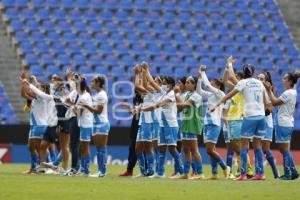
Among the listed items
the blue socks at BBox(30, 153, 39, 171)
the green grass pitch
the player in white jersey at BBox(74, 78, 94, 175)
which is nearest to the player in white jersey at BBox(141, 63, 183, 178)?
the player in white jersey at BBox(74, 78, 94, 175)

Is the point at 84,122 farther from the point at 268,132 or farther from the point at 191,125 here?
the point at 268,132

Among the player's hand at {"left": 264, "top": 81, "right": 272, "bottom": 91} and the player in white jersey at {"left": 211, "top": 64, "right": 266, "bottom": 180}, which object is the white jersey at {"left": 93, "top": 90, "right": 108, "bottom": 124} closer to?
the player in white jersey at {"left": 211, "top": 64, "right": 266, "bottom": 180}

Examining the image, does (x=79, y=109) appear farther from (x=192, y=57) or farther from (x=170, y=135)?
(x=192, y=57)

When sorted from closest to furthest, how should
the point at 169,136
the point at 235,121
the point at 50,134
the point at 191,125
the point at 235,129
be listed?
the point at 191,125 < the point at 169,136 < the point at 235,129 < the point at 235,121 < the point at 50,134

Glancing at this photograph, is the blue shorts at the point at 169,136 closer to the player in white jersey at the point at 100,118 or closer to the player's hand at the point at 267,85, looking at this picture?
the player in white jersey at the point at 100,118

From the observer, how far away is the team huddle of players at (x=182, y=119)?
21.8 m

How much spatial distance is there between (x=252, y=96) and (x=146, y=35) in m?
21.0

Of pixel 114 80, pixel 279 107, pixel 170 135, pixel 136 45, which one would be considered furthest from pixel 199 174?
pixel 136 45

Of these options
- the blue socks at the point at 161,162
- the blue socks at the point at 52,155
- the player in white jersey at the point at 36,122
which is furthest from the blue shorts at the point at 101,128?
the blue socks at the point at 52,155

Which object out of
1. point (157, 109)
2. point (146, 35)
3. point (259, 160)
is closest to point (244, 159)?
point (259, 160)

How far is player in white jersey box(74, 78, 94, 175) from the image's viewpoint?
75.8 ft

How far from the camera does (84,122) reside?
23172 mm

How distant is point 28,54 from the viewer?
38969 millimetres

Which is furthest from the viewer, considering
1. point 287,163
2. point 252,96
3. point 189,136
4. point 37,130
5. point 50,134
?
point 50,134
